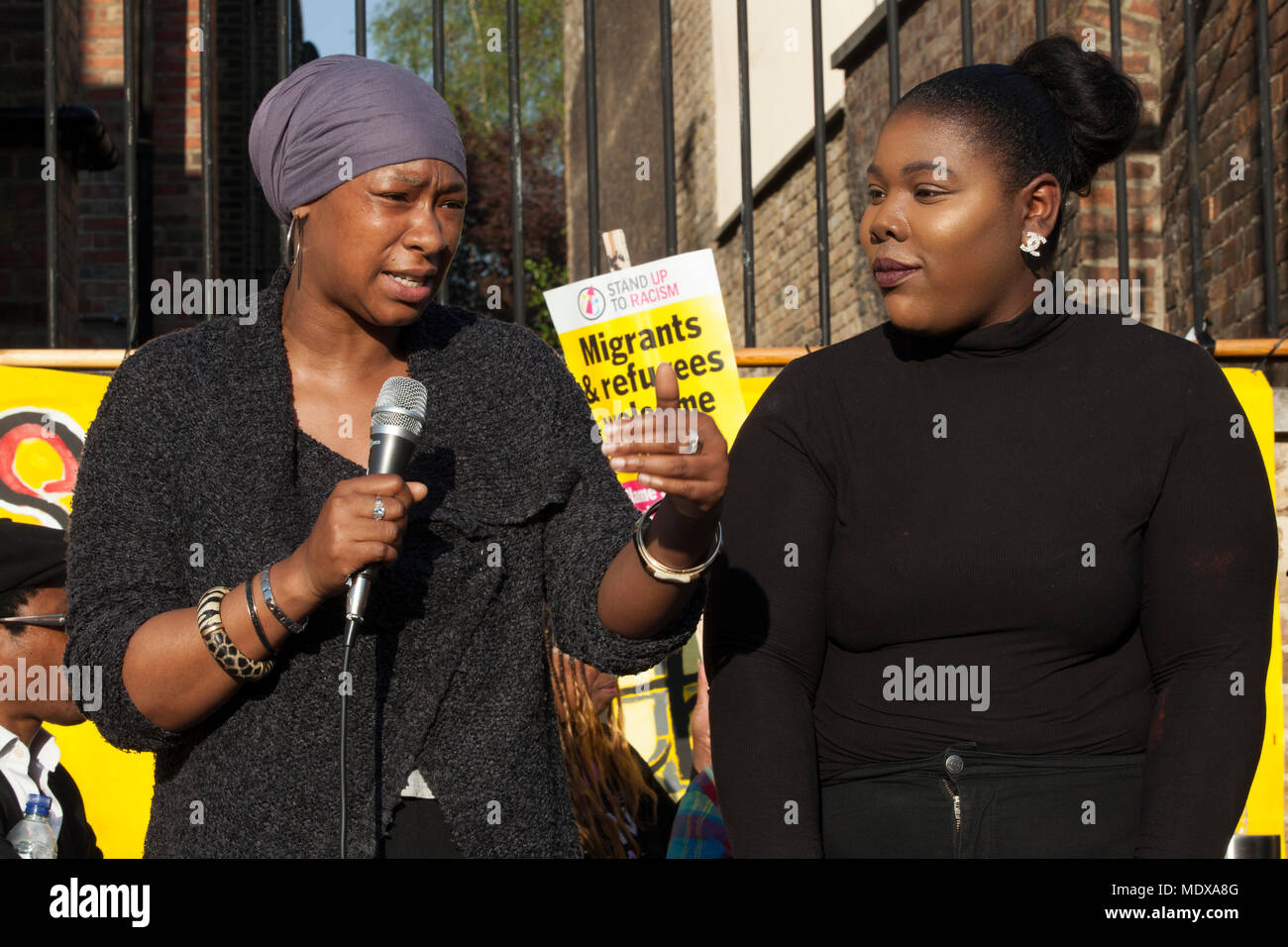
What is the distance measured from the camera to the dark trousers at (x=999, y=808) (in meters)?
2.12

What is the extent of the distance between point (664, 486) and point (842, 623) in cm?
65

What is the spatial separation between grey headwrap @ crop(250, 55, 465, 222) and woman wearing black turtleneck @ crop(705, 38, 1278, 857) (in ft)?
2.36

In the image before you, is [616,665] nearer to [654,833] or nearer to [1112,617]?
[1112,617]

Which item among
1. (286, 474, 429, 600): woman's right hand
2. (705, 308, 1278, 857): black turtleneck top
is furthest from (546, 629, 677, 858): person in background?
(286, 474, 429, 600): woman's right hand

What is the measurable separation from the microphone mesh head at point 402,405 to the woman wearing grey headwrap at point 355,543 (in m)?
0.10

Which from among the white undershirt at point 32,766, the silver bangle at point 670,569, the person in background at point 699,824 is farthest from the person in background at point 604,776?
the silver bangle at point 670,569

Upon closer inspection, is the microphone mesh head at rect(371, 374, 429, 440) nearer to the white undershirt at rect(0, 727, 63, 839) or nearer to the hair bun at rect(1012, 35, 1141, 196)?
the hair bun at rect(1012, 35, 1141, 196)

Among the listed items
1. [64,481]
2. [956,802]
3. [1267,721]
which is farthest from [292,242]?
[1267,721]

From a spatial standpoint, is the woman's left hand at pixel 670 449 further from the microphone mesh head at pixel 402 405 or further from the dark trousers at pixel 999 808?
the dark trousers at pixel 999 808

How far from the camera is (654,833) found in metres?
3.77

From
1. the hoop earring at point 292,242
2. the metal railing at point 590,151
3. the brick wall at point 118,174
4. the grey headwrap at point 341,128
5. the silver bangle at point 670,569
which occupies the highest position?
the brick wall at point 118,174

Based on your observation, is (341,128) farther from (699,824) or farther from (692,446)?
(699,824)

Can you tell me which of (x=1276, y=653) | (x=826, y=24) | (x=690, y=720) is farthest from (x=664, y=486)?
(x=826, y=24)

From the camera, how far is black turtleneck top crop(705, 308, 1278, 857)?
216cm
